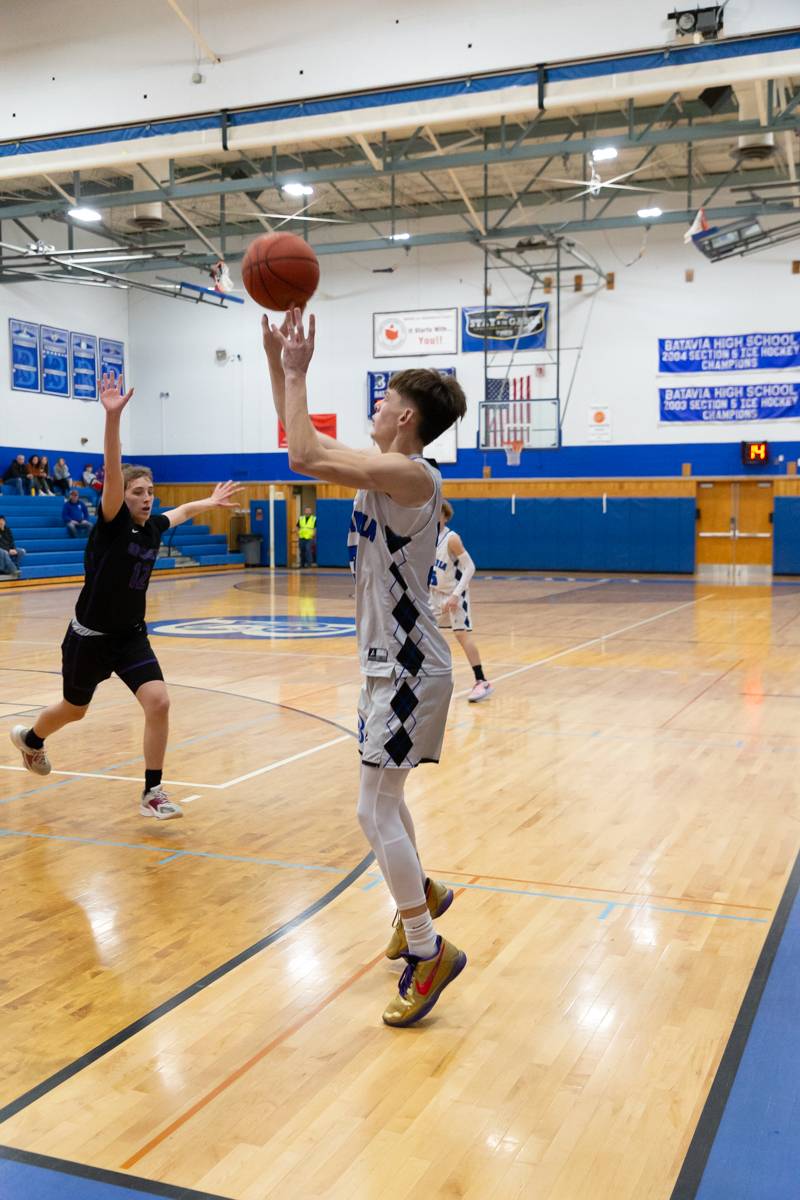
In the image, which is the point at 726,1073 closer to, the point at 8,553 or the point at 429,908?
the point at 429,908

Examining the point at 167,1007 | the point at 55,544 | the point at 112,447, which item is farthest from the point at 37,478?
the point at 167,1007

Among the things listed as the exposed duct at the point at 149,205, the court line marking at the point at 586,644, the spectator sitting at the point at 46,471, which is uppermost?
the exposed duct at the point at 149,205

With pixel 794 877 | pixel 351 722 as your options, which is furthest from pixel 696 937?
pixel 351 722

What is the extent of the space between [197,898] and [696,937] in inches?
71.3

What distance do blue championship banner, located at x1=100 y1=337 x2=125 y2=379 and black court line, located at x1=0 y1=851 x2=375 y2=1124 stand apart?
993 inches

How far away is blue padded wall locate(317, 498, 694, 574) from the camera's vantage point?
2402cm

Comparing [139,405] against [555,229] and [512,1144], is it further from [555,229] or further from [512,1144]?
[512,1144]

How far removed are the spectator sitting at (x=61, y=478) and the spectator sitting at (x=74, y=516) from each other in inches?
52.8

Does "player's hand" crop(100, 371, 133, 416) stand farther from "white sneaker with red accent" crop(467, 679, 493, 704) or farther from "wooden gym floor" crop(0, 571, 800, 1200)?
"white sneaker with red accent" crop(467, 679, 493, 704)

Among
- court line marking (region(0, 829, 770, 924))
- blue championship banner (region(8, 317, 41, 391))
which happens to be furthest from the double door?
court line marking (region(0, 829, 770, 924))

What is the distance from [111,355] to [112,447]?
81.6 ft

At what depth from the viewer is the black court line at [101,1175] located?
235cm

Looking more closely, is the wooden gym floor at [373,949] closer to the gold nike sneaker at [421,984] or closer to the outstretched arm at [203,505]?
the gold nike sneaker at [421,984]

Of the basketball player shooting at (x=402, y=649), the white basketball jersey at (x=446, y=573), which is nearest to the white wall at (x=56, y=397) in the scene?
the white basketball jersey at (x=446, y=573)
